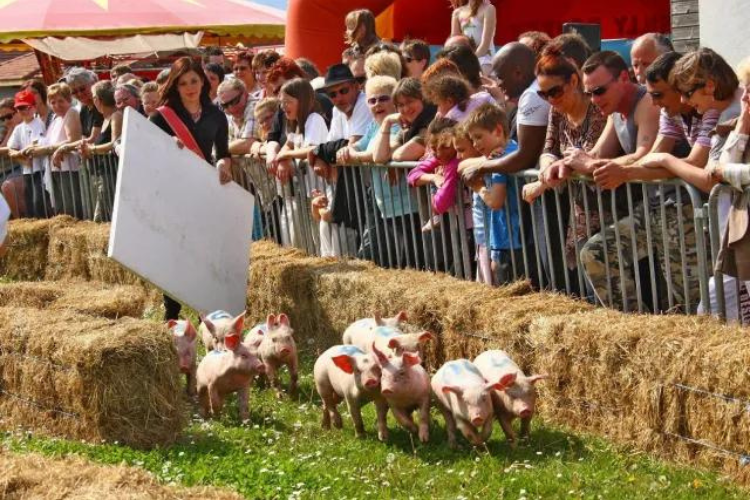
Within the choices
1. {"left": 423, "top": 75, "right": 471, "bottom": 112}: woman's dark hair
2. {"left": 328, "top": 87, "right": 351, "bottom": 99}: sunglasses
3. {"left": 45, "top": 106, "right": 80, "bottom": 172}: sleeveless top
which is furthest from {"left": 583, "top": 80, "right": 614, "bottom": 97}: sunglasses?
{"left": 45, "top": 106, "right": 80, "bottom": 172}: sleeveless top

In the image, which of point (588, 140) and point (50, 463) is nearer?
point (50, 463)

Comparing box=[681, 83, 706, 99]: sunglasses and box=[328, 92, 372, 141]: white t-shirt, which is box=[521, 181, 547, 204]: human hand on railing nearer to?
box=[681, 83, 706, 99]: sunglasses

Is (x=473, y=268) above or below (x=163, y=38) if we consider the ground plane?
below

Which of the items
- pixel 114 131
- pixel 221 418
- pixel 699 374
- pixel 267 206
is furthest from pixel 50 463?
pixel 114 131

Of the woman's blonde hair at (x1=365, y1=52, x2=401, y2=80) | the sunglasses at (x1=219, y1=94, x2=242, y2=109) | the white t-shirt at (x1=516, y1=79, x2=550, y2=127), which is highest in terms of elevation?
the woman's blonde hair at (x1=365, y1=52, x2=401, y2=80)

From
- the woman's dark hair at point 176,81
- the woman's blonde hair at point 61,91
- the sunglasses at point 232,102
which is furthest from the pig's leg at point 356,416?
the woman's blonde hair at point 61,91

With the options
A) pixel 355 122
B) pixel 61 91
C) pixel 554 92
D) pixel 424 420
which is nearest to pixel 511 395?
pixel 424 420

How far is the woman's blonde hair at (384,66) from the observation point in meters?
10.7

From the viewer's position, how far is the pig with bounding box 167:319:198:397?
9.52 m

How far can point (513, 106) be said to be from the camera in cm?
948

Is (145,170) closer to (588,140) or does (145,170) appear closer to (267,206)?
(267,206)

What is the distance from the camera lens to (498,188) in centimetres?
874

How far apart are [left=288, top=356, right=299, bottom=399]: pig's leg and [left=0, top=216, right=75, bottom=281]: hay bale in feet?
22.3

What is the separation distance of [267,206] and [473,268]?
11.0ft
